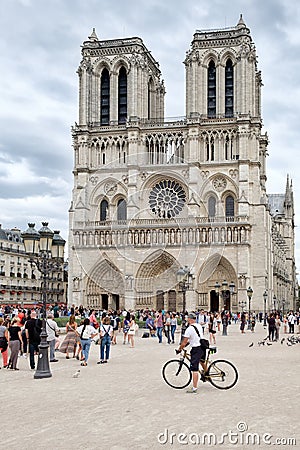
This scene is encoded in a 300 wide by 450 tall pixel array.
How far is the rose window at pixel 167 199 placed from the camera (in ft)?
169

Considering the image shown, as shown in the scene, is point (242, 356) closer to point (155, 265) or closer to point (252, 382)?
point (252, 382)

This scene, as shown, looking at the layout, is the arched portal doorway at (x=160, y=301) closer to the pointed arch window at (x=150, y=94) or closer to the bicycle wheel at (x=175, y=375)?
the pointed arch window at (x=150, y=94)

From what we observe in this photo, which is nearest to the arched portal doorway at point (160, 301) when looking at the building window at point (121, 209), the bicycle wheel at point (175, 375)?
the building window at point (121, 209)

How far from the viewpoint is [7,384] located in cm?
1238

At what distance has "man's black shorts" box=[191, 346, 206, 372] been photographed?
1073 centimetres

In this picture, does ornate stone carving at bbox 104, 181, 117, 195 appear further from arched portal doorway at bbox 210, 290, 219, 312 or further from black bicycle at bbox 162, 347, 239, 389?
black bicycle at bbox 162, 347, 239, 389

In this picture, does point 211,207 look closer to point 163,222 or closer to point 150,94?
point 163,222

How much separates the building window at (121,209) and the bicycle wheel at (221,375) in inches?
1645

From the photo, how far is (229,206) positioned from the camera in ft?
167

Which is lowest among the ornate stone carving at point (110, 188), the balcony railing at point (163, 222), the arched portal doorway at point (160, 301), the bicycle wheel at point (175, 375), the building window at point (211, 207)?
the bicycle wheel at point (175, 375)

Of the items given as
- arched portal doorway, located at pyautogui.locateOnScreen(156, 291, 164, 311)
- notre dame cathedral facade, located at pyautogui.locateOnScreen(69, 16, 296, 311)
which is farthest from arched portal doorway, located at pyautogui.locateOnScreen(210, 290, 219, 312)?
arched portal doorway, located at pyautogui.locateOnScreen(156, 291, 164, 311)

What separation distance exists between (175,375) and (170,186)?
4085 cm

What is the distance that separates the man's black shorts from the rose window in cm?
4071

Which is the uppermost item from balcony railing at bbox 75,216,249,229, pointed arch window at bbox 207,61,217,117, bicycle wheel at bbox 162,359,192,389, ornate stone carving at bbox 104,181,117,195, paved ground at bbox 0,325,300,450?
pointed arch window at bbox 207,61,217,117
